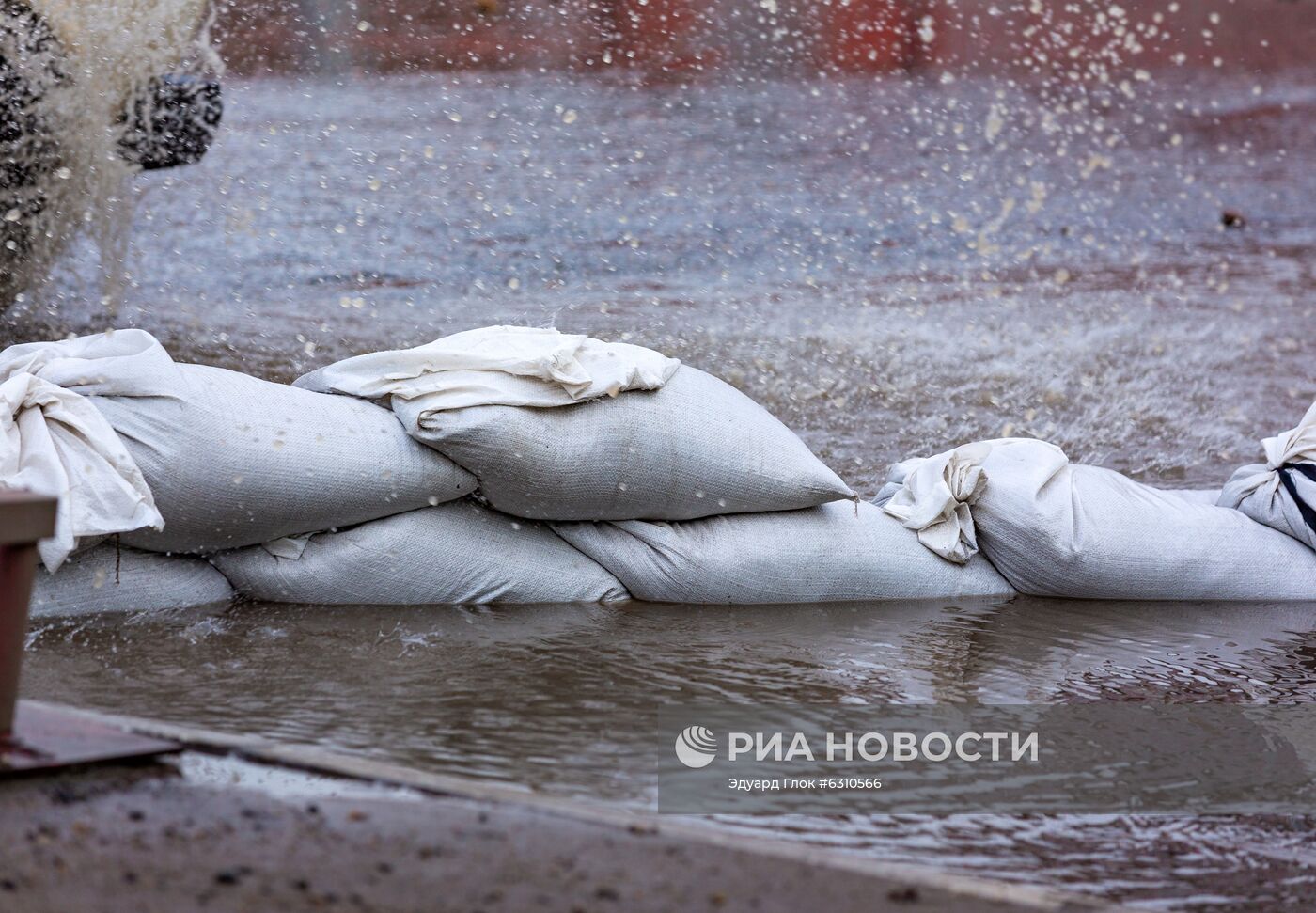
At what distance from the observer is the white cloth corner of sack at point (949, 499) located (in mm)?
3332

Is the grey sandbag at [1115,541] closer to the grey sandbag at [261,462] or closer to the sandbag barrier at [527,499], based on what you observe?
the sandbag barrier at [527,499]

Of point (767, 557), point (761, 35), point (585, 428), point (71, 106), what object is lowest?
point (767, 557)

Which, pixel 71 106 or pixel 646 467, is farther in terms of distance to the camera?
pixel 71 106

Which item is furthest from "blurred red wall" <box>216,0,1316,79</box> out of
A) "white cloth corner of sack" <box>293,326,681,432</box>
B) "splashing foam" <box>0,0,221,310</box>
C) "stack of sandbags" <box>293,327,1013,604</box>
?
"stack of sandbags" <box>293,327,1013,604</box>

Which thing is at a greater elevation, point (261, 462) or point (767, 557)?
point (261, 462)

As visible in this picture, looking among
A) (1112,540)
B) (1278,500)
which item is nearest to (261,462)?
(1112,540)

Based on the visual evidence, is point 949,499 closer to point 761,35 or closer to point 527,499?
point 527,499

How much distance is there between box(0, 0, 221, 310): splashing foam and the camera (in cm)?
488

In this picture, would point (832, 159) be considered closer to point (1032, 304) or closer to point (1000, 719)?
point (1032, 304)

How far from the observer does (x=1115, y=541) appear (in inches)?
133

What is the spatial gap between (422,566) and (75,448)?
72 centimetres

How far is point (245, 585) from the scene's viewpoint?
3131 millimetres

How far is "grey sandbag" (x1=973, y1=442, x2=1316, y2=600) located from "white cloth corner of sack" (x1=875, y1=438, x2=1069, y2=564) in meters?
0.03

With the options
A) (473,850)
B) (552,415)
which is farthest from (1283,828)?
(552,415)
